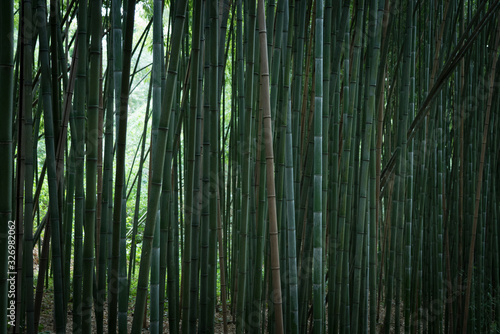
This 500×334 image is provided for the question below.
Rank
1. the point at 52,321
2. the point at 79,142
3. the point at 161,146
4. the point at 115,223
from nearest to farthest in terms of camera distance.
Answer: the point at 161,146 → the point at 115,223 → the point at 79,142 → the point at 52,321

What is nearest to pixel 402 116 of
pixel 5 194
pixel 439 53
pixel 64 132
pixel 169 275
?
pixel 439 53

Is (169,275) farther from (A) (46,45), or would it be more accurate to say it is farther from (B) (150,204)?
(A) (46,45)

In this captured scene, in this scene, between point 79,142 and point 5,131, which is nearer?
point 5,131

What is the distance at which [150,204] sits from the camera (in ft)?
3.77

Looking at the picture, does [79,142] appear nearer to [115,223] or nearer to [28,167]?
[28,167]

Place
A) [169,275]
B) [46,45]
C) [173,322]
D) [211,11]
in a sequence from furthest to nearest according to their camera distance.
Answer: [169,275], [173,322], [211,11], [46,45]

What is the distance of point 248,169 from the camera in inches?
64.5

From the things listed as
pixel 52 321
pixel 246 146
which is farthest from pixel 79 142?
pixel 52 321

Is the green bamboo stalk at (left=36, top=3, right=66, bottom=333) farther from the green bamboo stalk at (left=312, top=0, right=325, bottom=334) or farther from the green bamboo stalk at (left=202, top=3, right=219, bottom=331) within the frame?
the green bamboo stalk at (left=312, top=0, right=325, bottom=334)

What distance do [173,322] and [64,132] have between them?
86cm

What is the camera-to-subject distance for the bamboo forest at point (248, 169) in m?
1.21

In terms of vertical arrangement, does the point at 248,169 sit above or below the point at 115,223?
above

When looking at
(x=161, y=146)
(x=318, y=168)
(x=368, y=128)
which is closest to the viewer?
(x=161, y=146)

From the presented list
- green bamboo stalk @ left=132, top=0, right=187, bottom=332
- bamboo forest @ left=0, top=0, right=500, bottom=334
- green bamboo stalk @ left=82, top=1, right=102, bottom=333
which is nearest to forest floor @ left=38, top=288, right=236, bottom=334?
bamboo forest @ left=0, top=0, right=500, bottom=334
